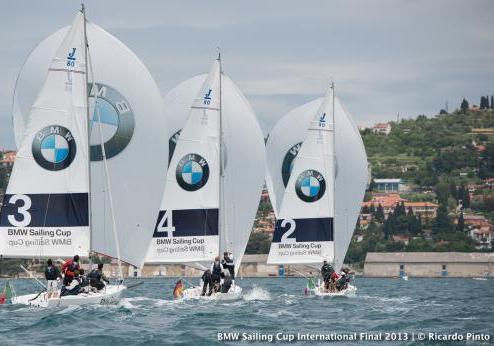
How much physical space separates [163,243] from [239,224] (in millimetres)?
3491

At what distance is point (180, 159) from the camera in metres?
39.8

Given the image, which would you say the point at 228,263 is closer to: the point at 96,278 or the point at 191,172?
the point at 191,172

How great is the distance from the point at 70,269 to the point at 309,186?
52.0 ft

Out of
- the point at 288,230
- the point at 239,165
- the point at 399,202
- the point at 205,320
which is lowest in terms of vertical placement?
the point at 205,320

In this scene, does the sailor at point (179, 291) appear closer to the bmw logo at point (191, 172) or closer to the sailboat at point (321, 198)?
the bmw logo at point (191, 172)

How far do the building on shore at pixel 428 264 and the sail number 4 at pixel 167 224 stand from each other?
93.5 m

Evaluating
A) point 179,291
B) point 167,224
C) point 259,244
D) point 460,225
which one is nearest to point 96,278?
point 179,291

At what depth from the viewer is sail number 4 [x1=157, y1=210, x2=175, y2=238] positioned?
3928 cm

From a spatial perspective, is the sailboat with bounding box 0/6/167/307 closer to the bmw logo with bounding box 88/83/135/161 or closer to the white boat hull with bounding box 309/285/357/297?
the bmw logo with bounding box 88/83/135/161

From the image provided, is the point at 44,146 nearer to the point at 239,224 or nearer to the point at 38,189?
the point at 38,189

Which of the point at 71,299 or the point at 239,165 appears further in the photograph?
the point at 239,165

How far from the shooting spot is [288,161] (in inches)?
1953

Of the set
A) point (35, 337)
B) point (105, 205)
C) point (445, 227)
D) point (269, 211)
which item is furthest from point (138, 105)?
point (269, 211)

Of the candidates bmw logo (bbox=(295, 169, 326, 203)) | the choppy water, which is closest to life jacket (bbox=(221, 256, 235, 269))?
the choppy water
